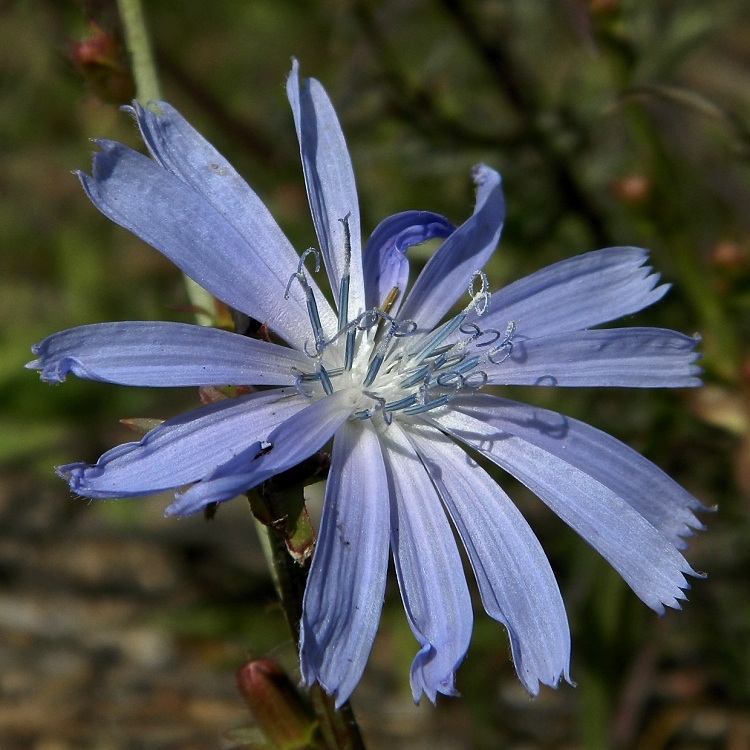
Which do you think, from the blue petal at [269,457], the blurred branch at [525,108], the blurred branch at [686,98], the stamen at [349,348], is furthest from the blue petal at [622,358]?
the blurred branch at [525,108]

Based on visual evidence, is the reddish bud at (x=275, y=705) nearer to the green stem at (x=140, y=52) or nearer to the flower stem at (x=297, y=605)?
the flower stem at (x=297, y=605)

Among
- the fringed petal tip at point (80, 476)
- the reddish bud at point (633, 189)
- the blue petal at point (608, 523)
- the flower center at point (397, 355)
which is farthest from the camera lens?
the reddish bud at point (633, 189)

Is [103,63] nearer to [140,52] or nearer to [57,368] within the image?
[140,52]

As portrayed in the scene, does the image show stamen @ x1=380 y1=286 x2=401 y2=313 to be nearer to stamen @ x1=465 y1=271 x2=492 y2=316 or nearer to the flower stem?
stamen @ x1=465 y1=271 x2=492 y2=316

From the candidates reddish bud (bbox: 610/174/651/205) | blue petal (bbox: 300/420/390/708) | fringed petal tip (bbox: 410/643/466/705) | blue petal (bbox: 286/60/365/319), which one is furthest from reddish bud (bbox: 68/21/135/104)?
reddish bud (bbox: 610/174/651/205)

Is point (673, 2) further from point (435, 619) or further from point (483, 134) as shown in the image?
point (435, 619)

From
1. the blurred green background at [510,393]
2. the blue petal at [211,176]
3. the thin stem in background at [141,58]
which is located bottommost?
the blurred green background at [510,393]

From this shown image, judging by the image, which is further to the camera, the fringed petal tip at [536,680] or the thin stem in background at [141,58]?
the thin stem in background at [141,58]
